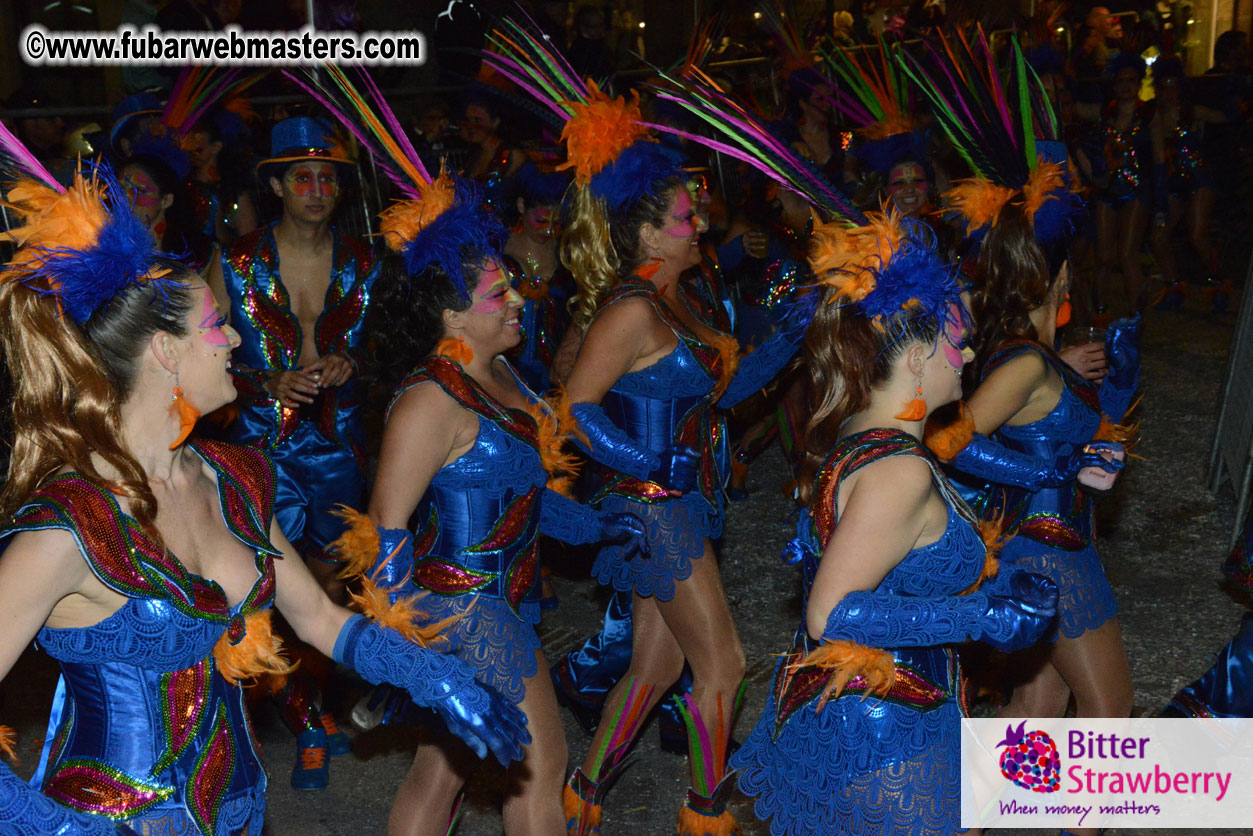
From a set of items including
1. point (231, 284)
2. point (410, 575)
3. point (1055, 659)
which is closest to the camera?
point (410, 575)

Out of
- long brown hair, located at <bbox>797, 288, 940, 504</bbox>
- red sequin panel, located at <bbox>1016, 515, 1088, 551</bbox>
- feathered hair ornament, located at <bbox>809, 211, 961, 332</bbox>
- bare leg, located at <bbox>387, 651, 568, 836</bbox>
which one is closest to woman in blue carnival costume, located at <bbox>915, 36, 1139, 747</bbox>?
red sequin panel, located at <bbox>1016, 515, 1088, 551</bbox>

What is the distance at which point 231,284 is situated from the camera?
4.82 meters

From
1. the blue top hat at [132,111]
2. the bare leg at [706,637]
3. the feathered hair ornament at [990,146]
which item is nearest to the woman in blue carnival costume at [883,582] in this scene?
→ the bare leg at [706,637]

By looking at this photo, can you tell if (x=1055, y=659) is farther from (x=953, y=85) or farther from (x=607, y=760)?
(x=953, y=85)

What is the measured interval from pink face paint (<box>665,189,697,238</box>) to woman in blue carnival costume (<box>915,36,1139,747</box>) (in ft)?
2.88

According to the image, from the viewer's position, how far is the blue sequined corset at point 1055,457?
11.9 ft

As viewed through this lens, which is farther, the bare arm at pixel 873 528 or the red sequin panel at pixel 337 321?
the red sequin panel at pixel 337 321

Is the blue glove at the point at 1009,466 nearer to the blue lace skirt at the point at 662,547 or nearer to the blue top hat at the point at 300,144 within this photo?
the blue lace skirt at the point at 662,547

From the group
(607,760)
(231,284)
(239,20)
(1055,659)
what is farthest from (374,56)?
(1055,659)

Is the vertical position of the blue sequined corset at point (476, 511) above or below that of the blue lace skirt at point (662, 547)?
above

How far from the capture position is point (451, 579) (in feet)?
11.0

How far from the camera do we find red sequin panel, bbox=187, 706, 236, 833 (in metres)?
2.41

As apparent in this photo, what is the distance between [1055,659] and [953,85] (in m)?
1.77

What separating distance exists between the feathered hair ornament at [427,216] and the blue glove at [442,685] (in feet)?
3.90
